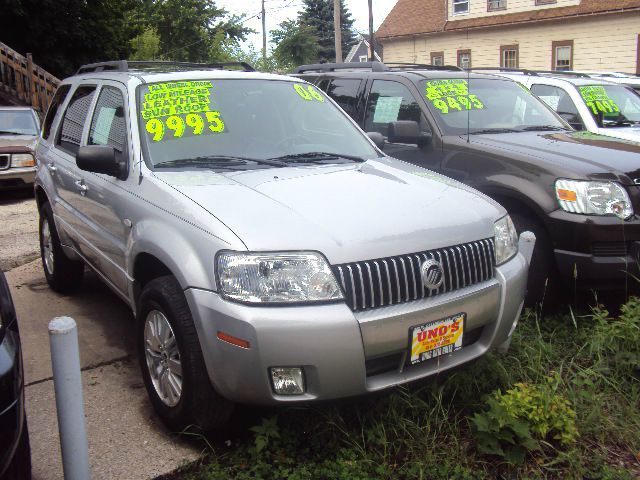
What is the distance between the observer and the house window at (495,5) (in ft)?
86.1

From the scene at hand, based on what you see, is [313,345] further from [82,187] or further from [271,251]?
[82,187]

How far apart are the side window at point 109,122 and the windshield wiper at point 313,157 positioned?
3.05 ft

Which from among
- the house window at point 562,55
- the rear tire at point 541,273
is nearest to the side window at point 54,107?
the rear tire at point 541,273

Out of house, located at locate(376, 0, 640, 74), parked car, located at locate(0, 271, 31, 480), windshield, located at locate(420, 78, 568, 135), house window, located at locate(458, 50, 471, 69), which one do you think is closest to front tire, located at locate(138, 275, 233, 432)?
parked car, located at locate(0, 271, 31, 480)

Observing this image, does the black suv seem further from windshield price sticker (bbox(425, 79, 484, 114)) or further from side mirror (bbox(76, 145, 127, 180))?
side mirror (bbox(76, 145, 127, 180))

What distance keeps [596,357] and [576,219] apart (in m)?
0.90

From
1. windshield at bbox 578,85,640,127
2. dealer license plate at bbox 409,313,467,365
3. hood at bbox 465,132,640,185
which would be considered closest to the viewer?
dealer license plate at bbox 409,313,467,365

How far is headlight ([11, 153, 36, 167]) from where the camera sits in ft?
34.7

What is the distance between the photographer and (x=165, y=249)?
308cm

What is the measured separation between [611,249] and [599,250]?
0.08 m

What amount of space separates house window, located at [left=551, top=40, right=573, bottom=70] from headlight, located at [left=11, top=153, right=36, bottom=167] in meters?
20.0

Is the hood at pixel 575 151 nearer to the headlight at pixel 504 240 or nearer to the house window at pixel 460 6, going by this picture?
the headlight at pixel 504 240

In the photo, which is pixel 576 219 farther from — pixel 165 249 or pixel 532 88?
pixel 532 88

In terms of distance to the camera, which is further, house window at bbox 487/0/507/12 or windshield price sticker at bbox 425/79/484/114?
house window at bbox 487/0/507/12
